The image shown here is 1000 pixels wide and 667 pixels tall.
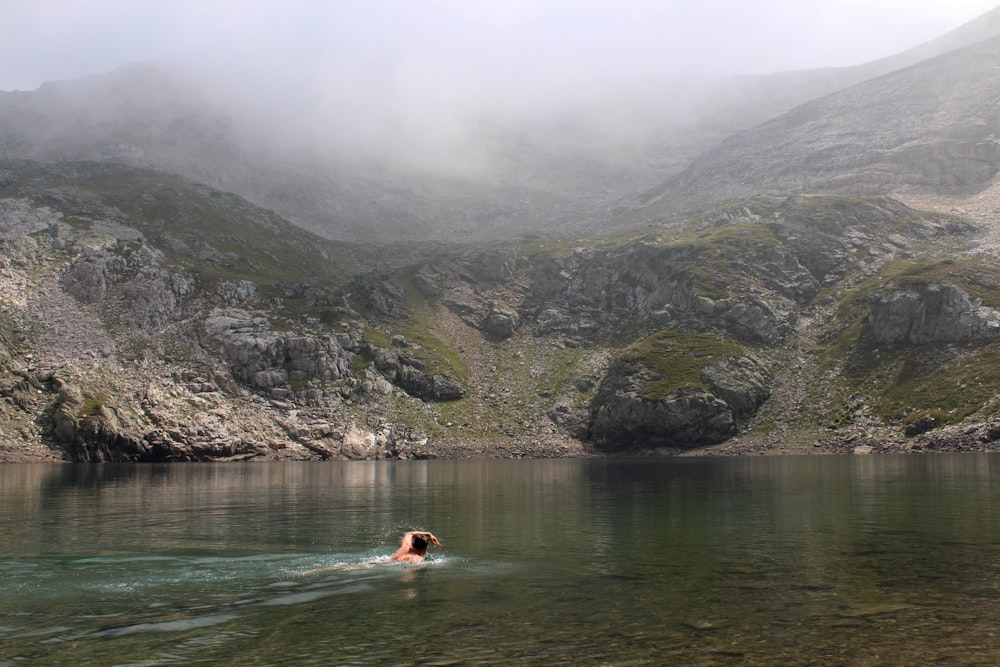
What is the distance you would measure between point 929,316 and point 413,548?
183 m

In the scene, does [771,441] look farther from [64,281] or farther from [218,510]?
[64,281]

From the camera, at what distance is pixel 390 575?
31234 millimetres

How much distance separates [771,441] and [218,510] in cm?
13961

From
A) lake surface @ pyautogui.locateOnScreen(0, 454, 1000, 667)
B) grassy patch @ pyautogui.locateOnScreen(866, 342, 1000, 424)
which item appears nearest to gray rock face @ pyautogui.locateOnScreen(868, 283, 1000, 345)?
grassy patch @ pyautogui.locateOnScreen(866, 342, 1000, 424)

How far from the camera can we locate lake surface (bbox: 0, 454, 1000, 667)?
18922mm

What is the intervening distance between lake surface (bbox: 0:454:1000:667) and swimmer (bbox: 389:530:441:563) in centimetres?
95

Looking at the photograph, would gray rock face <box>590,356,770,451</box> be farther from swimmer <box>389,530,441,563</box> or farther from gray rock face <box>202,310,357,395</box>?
swimmer <box>389,530,441,563</box>

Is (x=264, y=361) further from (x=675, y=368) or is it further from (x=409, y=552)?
(x=409, y=552)

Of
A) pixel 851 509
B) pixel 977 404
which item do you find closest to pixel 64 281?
pixel 851 509

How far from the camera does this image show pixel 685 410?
179 metres

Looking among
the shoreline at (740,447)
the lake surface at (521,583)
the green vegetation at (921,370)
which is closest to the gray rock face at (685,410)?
the shoreline at (740,447)

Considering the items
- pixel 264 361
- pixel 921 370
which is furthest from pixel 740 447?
pixel 264 361

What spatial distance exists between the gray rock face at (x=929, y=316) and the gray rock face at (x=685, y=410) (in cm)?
3343

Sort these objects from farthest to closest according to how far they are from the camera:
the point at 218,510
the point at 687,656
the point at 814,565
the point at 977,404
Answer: the point at 977,404 < the point at 218,510 < the point at 814,565 < the point at 687,656
